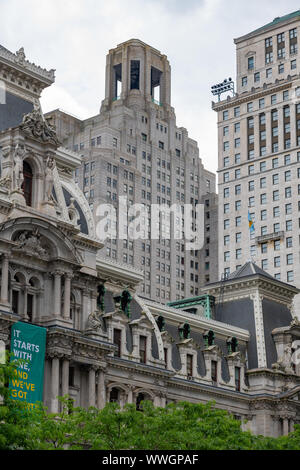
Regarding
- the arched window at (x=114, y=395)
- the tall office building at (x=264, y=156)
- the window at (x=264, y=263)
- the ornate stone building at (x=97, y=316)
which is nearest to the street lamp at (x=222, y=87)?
the tall office building at (x=264, y=156)

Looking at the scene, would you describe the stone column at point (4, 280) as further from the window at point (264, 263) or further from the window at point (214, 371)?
the window at point (264, 263)

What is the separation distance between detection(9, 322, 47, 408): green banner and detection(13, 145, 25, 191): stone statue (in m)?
9.97

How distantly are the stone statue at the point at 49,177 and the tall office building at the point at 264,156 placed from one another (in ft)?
265

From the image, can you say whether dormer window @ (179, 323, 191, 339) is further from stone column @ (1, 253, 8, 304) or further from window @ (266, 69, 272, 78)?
window @ (266, 69, 272, 78)

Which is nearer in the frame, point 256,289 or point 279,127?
point 256,289

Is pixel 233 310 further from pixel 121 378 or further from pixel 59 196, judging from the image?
pixel 59 196

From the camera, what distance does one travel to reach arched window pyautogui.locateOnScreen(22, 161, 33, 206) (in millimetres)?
77500

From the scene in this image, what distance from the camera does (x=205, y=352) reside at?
96188 mm

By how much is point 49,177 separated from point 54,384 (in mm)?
15123

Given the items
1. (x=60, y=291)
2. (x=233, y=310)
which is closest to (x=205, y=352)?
(x=233, y=310)

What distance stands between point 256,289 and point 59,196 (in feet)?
98.4

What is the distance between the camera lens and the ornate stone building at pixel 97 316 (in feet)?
246

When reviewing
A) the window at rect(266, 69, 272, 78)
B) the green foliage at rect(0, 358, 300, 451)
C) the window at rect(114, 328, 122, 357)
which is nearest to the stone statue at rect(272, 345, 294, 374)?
the window at rect(114, 328, 122, 357)
